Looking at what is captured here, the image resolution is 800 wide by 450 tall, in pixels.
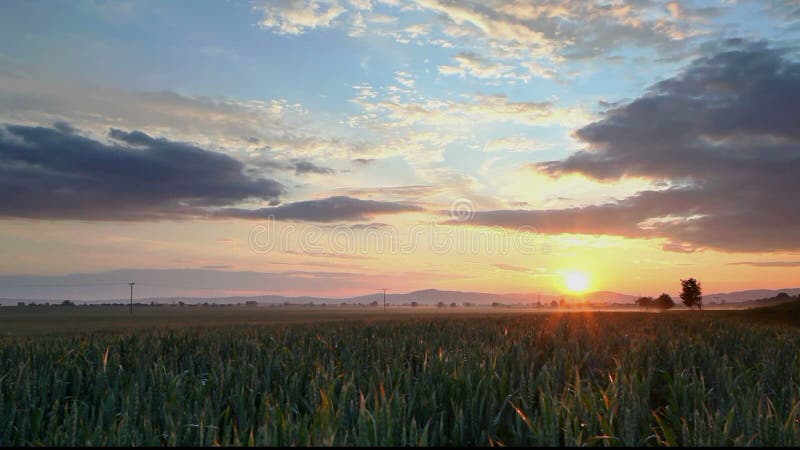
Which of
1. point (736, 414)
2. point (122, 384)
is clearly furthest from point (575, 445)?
point (122, 384)

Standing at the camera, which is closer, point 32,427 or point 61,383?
point 32,427

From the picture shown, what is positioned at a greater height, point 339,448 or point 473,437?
point 339,448

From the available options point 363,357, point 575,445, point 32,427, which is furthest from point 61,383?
point 575,445

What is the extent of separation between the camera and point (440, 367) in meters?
7.16

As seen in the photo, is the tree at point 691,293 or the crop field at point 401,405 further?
the tree at point 691,293

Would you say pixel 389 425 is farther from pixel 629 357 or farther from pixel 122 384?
pixel 629 357

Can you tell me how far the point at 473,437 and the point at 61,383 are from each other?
5.29 meters

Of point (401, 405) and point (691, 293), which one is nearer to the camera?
point (401, 405)

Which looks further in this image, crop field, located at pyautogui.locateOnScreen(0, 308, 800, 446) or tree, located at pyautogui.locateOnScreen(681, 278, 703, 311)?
tree, located at pyautogui.locateOnScreen(681, 278, 703, 311)

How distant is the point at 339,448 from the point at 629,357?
6.71 meters

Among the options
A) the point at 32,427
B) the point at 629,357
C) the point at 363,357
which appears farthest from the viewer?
the point at 363,357

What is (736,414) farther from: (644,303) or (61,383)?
(644,303)

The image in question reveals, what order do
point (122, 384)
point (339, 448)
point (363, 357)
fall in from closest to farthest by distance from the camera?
point (339, 448) < point (122, 384) < point (363, 357)

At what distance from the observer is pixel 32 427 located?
5984 millimetres
